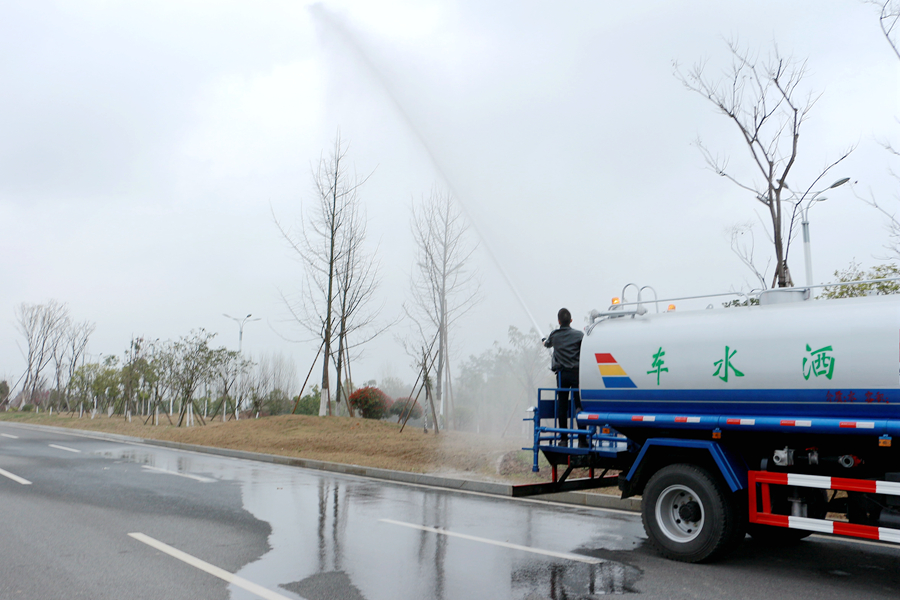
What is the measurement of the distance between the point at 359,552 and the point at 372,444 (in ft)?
35.4

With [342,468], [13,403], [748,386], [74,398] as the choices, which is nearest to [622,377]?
[748,386]

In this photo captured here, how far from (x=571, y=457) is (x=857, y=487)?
3.03 meters

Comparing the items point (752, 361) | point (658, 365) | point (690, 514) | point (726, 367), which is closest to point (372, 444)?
point (690, 514)

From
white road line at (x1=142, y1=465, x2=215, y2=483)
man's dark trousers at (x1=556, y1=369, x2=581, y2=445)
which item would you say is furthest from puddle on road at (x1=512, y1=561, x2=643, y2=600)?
white road line at (x1=142, y1=465, x2=215, y2=483)

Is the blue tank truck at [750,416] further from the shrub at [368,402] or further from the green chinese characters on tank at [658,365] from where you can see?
the shrub at [368,402]

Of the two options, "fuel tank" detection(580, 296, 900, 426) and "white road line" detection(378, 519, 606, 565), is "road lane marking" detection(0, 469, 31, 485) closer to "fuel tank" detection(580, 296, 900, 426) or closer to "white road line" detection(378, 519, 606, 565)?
"white road line" detection(378, 519, 606, 565)

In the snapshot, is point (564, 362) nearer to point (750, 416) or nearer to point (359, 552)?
point (750, 416)

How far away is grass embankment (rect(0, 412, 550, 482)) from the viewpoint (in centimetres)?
1370

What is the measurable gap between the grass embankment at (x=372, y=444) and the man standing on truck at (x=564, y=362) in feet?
3.38

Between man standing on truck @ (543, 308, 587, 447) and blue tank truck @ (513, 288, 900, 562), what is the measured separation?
1.65ft

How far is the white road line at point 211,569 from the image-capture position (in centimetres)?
518

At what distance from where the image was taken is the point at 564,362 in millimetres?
8078

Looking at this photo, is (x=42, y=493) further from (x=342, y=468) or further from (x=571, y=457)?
(x=571, y=457)

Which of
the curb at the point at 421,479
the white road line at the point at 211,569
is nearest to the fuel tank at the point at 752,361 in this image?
the curb at the point at 421,479
